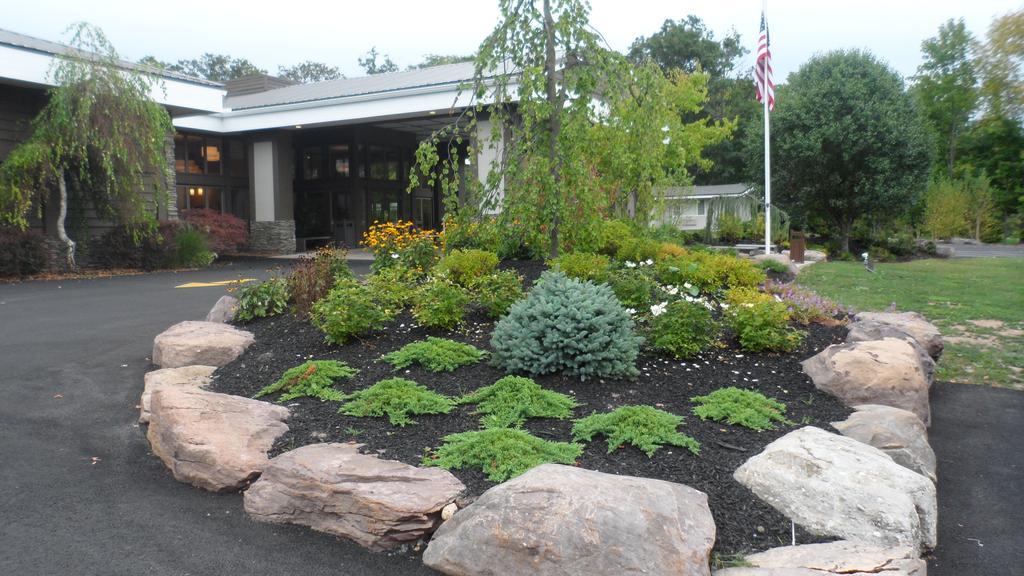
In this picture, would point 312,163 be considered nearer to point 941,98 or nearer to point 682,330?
point 682,330

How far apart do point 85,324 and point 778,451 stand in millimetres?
8586

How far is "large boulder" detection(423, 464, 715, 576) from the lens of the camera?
2.90 metres

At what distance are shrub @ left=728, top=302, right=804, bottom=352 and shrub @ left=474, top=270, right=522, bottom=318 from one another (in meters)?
2.03

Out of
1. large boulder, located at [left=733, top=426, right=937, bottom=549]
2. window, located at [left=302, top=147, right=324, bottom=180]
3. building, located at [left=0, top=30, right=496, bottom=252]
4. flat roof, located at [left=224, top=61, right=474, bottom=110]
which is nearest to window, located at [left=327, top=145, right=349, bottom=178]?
building, located at [left=0, top=30, right=496, bottom=252]

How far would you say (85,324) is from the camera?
8914mm

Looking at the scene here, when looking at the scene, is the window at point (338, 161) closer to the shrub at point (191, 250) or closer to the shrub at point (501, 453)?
the shrub at point (191, 250)

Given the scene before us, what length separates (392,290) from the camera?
7.27 meters

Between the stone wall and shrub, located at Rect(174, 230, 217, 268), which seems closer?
shrub, located at Rect(174, 230, 217, 268)

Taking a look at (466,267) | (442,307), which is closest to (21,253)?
(466,267)

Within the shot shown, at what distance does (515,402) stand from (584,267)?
11.0 ft

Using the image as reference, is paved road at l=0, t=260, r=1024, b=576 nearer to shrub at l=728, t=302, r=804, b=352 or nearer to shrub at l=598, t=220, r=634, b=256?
shrub at l=728, t=302, r=804, b=352

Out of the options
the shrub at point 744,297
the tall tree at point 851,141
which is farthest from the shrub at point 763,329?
the tall tree at point 851,141

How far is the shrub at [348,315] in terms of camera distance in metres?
6.12

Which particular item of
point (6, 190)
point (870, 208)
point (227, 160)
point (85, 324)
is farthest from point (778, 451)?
point (227, 160)
